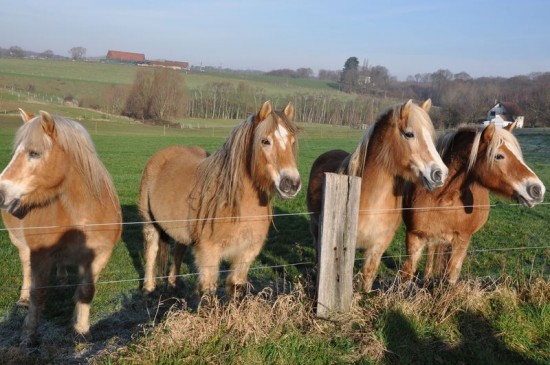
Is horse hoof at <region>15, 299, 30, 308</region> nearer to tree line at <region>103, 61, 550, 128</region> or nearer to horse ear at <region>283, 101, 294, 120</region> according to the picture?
horse ear at <region>283, 101, 294, 120</region>

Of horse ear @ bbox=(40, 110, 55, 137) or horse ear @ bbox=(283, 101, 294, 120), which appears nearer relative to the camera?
horse ear @ bbox=(40, 110, 55, 137)

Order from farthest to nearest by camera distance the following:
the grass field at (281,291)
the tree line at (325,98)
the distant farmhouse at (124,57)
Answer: the distant farmhouse at (124,57) → the tree line at (325,98) → the grass field at (281,291)

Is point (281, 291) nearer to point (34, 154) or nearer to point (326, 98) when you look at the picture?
point (34, 154)

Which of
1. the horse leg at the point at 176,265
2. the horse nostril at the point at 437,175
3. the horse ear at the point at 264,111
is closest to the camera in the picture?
the horse ear at the point at 264,111

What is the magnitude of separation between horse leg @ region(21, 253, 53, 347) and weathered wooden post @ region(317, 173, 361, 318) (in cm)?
238

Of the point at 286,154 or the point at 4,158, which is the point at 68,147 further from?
the point at 4,158

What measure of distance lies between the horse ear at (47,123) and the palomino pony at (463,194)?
3692 mm

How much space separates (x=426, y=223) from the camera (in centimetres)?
499

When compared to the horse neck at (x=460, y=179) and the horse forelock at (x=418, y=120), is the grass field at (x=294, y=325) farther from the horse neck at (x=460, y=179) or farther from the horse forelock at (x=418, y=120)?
the horse forelock at (x=418, y=120)

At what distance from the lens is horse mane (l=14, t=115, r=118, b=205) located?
12.1 ft

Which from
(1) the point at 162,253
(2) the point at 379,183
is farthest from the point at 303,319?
(1) the point at 162,253

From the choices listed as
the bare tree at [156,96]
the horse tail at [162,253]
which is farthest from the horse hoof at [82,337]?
the bare tree at [156,96]

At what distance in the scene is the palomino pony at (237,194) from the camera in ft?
13.1

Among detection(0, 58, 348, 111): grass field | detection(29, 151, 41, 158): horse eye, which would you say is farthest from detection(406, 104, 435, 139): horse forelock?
detection(0, 58, 348, 111): grass field
